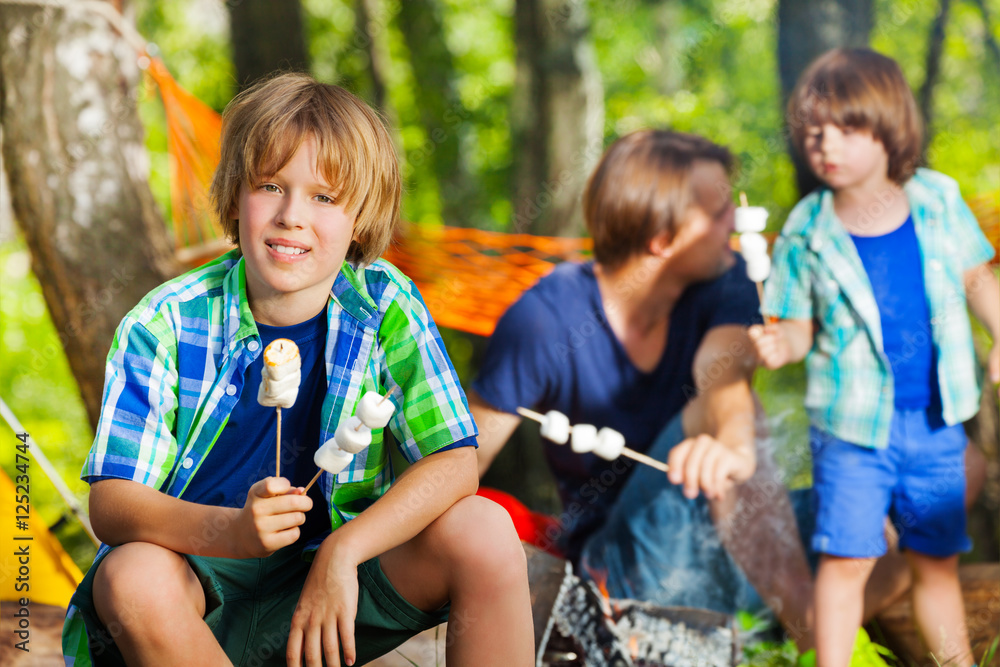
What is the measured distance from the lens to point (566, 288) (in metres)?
2.00

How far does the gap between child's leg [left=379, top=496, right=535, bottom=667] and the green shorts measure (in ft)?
0.27

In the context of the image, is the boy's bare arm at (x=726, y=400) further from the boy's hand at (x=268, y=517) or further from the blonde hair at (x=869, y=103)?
the boy's hand at (x=268, y=517)

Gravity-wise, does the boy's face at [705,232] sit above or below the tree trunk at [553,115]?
below

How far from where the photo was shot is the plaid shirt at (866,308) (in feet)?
5.90

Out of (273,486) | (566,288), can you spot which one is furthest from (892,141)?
(273,486)

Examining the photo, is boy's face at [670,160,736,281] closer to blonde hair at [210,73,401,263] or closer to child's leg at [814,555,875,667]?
child's leg at [814,555,875,667]

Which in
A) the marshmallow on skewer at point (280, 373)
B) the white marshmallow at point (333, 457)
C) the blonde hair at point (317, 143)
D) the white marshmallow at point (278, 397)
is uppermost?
the blonde hair at point (317, 143)

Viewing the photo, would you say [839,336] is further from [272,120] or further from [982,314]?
[272,120]

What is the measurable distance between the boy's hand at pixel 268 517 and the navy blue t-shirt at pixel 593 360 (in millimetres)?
966

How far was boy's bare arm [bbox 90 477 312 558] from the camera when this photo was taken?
96 cm

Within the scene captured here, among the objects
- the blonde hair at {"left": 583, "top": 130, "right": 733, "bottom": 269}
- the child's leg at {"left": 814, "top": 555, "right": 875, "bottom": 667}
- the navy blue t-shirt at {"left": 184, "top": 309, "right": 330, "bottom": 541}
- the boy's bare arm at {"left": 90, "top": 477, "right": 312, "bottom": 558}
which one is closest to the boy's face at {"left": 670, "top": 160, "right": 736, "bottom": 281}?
the blonde hair at {"left": 583, "top": 130, "right": 733, "bottom": 269}

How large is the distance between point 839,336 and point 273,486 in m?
1.34

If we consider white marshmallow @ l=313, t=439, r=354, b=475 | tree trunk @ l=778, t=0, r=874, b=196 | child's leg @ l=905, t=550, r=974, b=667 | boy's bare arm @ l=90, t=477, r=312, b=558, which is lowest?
child's leg @ l=905, t=550, r=974, b=667

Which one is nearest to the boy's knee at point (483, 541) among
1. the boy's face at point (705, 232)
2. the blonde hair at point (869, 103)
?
the boy's face at point (705, 232)
